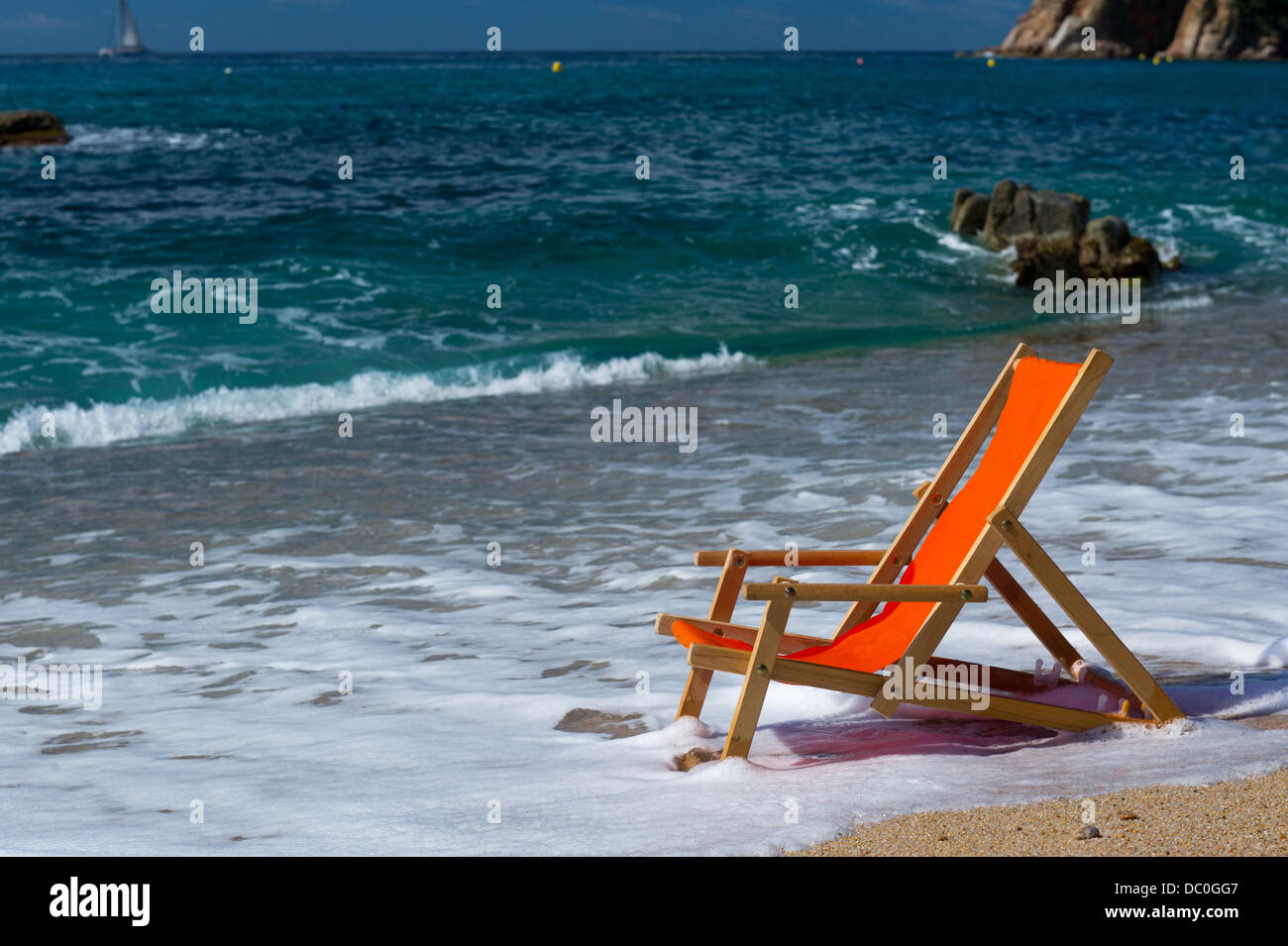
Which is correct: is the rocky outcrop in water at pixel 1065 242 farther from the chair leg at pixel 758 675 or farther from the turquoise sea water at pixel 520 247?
the chair leg at pixel 758 675

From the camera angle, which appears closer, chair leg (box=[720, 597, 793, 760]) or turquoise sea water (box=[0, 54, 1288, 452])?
chair leg (box=[720, 597, 793, 760])

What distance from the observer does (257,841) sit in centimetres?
361

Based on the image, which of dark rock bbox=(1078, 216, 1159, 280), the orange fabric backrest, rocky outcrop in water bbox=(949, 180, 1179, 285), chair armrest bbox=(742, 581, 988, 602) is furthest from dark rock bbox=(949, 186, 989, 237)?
chair armrest bbox=(742, 581, 988, 602)

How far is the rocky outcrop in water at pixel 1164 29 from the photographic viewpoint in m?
116

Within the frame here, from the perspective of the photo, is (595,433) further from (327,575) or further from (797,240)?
(797,240)

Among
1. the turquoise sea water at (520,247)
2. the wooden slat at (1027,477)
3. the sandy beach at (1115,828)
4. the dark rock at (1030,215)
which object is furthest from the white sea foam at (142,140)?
the sandy beach at (1115,828)

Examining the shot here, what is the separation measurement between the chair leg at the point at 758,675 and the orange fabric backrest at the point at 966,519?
321mm

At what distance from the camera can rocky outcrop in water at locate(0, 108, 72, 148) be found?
31.9 m

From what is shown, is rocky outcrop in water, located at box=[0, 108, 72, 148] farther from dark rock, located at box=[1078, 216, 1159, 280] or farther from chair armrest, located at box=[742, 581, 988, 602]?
chair armrest, located at box=[742, 581, 988, 602]

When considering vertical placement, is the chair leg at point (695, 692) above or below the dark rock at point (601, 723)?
above

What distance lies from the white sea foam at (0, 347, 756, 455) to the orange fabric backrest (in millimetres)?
7970

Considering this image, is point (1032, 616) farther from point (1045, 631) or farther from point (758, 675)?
point (758, 675)

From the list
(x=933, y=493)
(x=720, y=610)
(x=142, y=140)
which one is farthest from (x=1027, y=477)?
(x=142, y=140)

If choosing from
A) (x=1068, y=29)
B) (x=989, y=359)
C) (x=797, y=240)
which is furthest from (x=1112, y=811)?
(x=1068, y=29)
